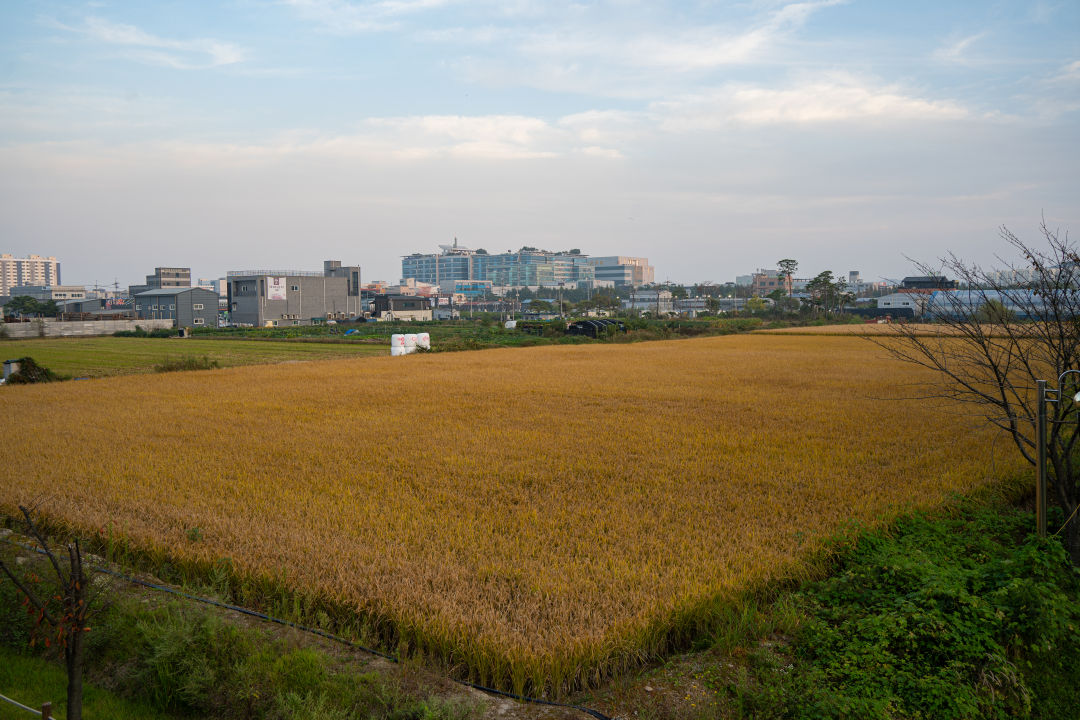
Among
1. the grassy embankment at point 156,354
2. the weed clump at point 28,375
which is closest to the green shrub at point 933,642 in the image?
the weed clump at point 28,375

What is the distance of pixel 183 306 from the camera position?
77562 mm

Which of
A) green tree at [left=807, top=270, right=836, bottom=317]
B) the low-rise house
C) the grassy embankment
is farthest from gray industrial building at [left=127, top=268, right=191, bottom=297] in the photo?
green tree at [left=807, top=270, right=836, bottom=317]

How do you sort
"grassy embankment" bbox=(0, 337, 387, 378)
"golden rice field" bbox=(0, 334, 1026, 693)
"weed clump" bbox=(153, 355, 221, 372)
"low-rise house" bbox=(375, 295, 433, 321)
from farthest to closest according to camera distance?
"low-rise house" bbox=(375, 295, 433, 321) → "grassy embankment" bbox=(0, 337, 387, 378) → "weed clump" bbox=(153, 355, 221, 372) → "golden rice field" bbox=(0, 334, 1026, 693)

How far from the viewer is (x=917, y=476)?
30.3 ft

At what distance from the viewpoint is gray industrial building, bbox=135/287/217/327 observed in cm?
7744

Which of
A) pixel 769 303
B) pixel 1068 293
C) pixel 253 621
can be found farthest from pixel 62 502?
pixel 769 303

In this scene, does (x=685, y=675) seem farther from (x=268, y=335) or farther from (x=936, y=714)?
(x=268, y=335)

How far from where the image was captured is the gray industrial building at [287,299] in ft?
239

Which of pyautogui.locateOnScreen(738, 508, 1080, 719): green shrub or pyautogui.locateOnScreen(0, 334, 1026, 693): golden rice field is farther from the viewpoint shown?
pyautogui.locateOnScreen(0, 334, 1026, 693): golden rice field

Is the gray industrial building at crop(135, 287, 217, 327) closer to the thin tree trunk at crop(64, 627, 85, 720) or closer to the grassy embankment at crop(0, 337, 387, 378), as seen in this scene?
the grassy embankment at crop(0, 337, 387, 378)

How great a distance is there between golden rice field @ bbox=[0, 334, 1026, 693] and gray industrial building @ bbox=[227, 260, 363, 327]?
57303 mm

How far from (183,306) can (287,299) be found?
13017 mm

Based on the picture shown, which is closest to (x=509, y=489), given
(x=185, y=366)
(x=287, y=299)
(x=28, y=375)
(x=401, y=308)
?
(x=28, y=375)

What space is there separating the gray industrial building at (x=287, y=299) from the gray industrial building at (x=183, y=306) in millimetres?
4495
